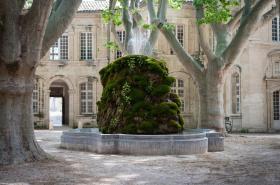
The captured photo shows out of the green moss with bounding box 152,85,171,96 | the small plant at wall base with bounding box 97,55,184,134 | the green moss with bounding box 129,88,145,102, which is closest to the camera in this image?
the small plant at wall base with bounding box 97,55,184,134

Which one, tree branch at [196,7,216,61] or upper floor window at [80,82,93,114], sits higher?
tree branch at [196,7,216,61]

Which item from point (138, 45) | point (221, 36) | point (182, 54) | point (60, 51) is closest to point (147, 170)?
point (138, 45)

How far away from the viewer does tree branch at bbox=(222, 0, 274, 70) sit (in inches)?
666

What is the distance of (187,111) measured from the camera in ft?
100

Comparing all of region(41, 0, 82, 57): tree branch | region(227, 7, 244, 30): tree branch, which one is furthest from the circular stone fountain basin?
region(227, 7, 244, 30): tree branch

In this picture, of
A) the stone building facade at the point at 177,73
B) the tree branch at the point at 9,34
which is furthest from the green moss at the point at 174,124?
the stone building facade at the point at 177,73

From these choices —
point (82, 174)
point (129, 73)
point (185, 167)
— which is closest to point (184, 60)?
point (129, 73)

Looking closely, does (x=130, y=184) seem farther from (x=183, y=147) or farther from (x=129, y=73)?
(x=129, y=73)

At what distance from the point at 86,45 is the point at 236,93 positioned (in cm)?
1117

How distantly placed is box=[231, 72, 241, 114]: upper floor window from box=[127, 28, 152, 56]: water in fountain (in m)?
12.3

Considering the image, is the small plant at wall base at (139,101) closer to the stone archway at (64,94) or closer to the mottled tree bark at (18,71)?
the mottled tree bark at (18,71)

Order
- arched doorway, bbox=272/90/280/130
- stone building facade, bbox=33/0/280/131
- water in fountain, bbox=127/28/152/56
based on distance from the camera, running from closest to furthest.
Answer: water in fountain, bbox=127/28/152/56 < stone building facade, bbox=33/0/280/131 < arched doorway, bbox=272/90/280/130

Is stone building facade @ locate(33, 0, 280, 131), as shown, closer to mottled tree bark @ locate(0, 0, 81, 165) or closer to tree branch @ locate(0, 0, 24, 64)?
mottled tree bark @ locate(0, 0, 81, 165)

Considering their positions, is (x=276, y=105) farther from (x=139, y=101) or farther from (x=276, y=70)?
(x=139, y=101)
